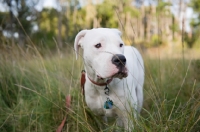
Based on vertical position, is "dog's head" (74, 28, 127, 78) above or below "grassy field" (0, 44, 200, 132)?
above

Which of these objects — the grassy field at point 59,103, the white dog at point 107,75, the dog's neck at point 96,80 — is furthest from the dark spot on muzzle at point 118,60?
the dog's neck at point 96,80

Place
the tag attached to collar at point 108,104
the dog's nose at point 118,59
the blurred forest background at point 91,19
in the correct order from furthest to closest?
the blurred forest background at point 91,19
the tag attached to collar at point 108,104
the dog's nose at point 118,59

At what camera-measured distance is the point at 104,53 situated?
1.95 metres

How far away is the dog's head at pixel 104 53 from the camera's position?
1.86 metres

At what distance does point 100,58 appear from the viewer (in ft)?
6.44

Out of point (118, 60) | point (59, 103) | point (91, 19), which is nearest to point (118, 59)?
point (118, 60)

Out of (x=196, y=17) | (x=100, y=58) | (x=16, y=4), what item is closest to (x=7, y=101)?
(x=100, y=58)

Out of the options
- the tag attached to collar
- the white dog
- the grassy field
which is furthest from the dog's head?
the tag attached to collar

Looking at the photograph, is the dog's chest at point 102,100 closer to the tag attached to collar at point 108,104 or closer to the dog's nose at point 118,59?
the tag attached to collar at point 108,104

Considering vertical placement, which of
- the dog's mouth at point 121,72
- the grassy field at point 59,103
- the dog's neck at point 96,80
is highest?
the dog's mouth at point 121,72

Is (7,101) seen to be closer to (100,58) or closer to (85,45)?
(85,45)

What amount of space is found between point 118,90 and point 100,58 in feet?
1.47

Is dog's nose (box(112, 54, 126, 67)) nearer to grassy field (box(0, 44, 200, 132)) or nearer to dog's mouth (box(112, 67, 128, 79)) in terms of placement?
dog's mouth (box(112, 67, 128, 79))

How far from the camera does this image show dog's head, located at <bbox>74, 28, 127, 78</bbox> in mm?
1856
